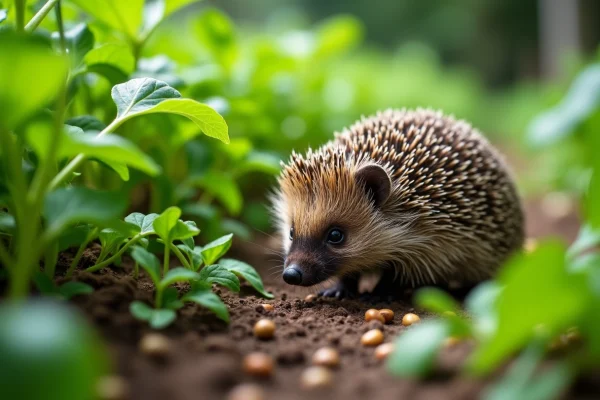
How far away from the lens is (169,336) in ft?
8.52

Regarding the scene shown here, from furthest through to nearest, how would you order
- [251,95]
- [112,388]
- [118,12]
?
[251,95] < [118,12] < [112,388]

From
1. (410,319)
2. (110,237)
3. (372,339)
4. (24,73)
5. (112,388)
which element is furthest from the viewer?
(410,319)

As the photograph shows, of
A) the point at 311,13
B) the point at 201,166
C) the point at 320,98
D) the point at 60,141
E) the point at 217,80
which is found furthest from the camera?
the point at 311,13

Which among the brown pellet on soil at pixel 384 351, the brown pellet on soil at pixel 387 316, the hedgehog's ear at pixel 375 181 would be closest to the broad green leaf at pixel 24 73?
the brown pellet on soil at pixel 384 351

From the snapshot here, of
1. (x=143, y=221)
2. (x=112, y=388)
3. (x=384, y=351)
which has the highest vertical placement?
(x=143, y=221)

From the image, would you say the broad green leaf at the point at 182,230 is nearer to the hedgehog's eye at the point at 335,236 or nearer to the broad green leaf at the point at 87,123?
the broad green leaf at the point at 87,123

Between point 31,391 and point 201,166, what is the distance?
2934mm

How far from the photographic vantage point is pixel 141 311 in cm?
253

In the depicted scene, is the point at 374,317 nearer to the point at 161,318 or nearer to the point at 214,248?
the point at 214,248

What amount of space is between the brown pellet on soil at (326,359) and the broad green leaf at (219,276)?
2.23ft

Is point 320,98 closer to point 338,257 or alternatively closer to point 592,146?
point 338,257

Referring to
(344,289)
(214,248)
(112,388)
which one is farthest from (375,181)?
(112,388)

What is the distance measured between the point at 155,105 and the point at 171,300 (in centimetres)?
92

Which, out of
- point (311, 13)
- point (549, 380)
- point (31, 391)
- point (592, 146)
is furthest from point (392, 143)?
point (311, 13)
